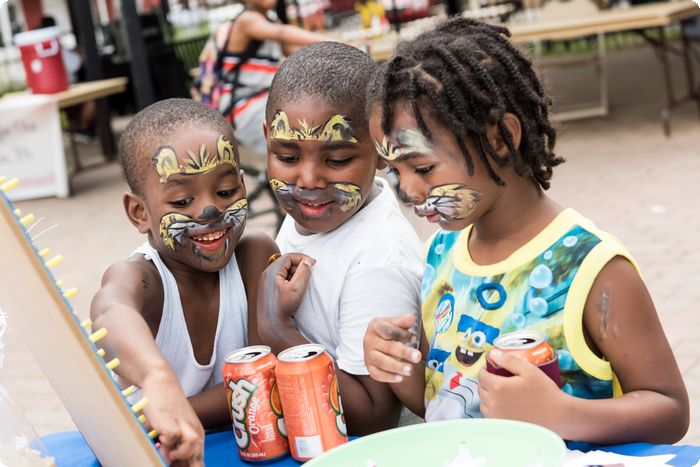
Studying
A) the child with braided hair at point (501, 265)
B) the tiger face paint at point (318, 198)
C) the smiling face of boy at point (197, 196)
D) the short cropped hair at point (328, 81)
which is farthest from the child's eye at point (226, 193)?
the child with braided hair at point (501, 265)

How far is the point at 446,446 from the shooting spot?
4.77ft

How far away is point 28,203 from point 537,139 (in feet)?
29.5

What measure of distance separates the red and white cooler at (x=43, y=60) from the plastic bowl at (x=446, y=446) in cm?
901

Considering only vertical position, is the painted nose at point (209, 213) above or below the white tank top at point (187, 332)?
above

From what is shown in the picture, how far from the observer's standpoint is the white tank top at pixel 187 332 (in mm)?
2178

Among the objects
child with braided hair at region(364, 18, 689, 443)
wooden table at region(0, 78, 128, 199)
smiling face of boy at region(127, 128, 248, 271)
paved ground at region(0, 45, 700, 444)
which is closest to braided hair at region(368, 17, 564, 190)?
child with braided hair at region(364, 18, 689, 443)

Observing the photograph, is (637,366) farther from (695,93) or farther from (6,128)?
(6,128)

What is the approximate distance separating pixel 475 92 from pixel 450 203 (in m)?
0.22

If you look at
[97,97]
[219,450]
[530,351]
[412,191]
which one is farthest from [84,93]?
[530,351]

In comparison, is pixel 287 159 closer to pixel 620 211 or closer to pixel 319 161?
pixel 319 161

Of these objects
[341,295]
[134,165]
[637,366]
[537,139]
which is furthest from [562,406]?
[134,165]

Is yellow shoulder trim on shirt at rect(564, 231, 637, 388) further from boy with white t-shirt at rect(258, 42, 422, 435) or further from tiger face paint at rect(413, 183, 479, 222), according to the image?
boy with white t-shirt at rect(258, 42, 422, 435)

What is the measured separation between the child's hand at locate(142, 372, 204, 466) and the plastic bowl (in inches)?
8.9

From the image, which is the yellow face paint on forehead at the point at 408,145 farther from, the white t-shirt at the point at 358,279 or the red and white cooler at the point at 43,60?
the red and white cooler at the point at 43,60
